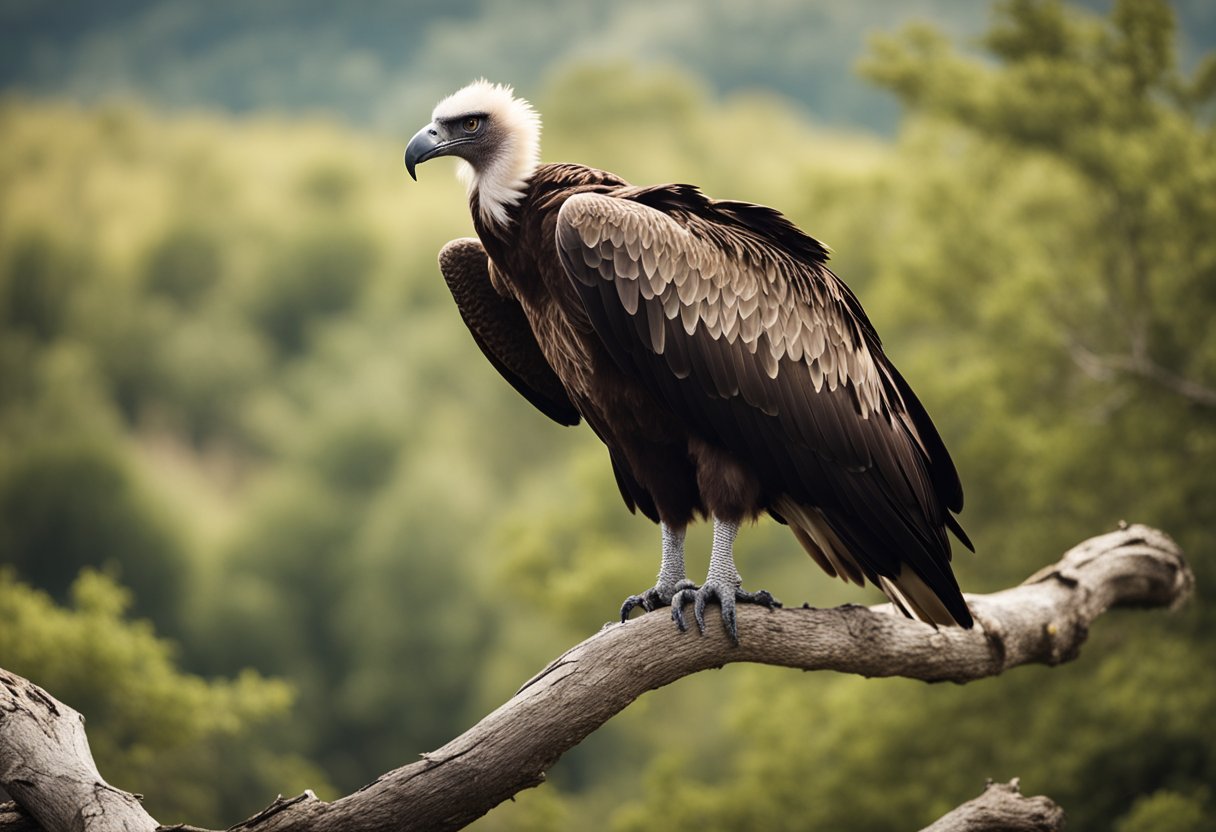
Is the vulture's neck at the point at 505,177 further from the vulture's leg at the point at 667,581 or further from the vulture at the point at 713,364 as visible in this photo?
the vulture's leg at the point at 667,581

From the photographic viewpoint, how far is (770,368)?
15.0 ft

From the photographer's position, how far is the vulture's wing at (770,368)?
436 cm

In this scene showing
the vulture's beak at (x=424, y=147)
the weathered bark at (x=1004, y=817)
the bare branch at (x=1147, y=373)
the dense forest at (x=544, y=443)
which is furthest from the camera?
the dense forest at (x=544, y=443)

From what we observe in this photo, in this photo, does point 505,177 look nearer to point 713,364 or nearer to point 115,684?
point 713,364

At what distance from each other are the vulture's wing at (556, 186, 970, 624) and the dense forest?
6.01 metres

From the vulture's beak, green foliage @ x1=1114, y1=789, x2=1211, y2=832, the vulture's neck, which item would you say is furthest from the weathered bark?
green foliage @ x1=1114, y1=789, x2=1211, y2=832

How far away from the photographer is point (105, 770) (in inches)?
495

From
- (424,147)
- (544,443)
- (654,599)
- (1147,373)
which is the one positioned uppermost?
(544,443)

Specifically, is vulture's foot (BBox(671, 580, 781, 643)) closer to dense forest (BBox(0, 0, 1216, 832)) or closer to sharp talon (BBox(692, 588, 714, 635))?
sharp talon (BBox(692, 588, 714, 635))

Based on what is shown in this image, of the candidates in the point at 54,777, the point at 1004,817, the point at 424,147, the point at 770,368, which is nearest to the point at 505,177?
the point at 424,147

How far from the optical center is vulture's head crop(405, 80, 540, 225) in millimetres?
4660

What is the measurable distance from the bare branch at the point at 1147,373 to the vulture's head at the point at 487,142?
819 centimetres

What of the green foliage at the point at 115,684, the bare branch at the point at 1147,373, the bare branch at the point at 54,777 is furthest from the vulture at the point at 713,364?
the green foliage at the point at 115,684

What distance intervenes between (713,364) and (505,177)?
42.6 inches
